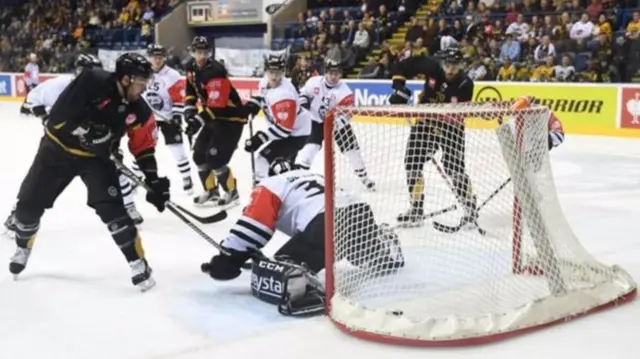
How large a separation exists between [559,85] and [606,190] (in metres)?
3.36

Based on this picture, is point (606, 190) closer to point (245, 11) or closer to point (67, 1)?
point (245, 11)

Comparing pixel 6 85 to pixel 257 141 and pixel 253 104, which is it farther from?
pixel 257 141

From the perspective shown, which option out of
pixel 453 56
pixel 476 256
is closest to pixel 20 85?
pixel 453 56

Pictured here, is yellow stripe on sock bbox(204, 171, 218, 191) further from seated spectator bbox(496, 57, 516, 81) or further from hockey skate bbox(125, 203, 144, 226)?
seated spectator bbox(496, 57, 516, 81)

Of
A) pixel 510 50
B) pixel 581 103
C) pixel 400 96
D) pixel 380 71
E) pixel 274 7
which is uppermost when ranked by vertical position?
pixel 274 7

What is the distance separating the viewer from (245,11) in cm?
1570

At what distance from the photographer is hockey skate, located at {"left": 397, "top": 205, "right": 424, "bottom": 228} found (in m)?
3.47

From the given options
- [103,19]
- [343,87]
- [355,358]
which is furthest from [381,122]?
[103,19]

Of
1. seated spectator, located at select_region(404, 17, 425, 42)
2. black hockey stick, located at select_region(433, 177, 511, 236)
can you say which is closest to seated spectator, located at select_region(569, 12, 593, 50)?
seated spectator, located at select_region(404, 17, 425, 42)

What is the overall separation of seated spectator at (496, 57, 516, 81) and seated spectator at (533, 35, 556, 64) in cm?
28

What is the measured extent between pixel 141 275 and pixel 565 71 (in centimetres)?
677

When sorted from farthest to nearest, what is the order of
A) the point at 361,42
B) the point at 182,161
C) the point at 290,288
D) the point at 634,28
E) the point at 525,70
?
the point at 361,42 < the point at 525,70 < the point at 634,28 < the point at 182,161 < the point at 290,288

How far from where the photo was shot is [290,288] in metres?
2.94

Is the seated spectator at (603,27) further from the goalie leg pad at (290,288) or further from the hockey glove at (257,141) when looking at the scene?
the goalie leg pad at (290,288)
